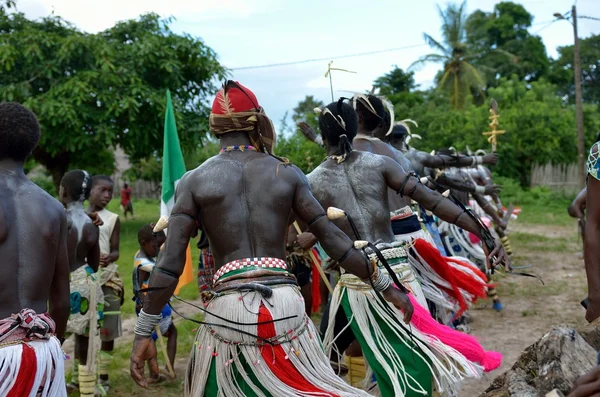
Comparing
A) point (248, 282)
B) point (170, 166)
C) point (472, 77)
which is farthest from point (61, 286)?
point (472, 77)

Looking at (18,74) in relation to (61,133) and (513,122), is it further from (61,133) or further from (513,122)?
(513,122)

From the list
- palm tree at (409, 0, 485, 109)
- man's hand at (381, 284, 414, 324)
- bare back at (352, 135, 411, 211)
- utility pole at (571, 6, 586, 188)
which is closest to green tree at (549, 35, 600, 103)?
palm tree at (409, 0, 485, 109)

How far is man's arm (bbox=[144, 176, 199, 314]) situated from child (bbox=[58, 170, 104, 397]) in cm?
200

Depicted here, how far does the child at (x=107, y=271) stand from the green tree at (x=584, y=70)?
3898 cm

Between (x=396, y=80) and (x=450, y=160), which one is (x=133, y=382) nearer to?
(x=450, y=160)

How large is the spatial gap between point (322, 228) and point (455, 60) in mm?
32181

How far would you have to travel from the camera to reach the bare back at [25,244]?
2.54 metres

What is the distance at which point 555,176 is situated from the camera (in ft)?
86.1

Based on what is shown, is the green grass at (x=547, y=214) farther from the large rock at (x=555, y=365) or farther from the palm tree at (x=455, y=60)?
the large rock at (x=555, y=365)

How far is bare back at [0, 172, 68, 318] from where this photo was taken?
254 centimetres

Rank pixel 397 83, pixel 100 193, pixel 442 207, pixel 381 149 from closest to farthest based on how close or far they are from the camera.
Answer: pixel 442 207 → pixel 381 149 → pixel 100 193 → pixel 397 83

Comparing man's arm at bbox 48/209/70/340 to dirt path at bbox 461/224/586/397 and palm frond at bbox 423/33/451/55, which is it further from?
palm frond at bbox 423/33/451/55

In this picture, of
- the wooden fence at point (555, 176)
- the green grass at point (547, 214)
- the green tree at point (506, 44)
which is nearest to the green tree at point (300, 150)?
the green grass at point (547, 214)

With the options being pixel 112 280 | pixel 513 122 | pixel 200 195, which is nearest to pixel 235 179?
pixel 200 195
